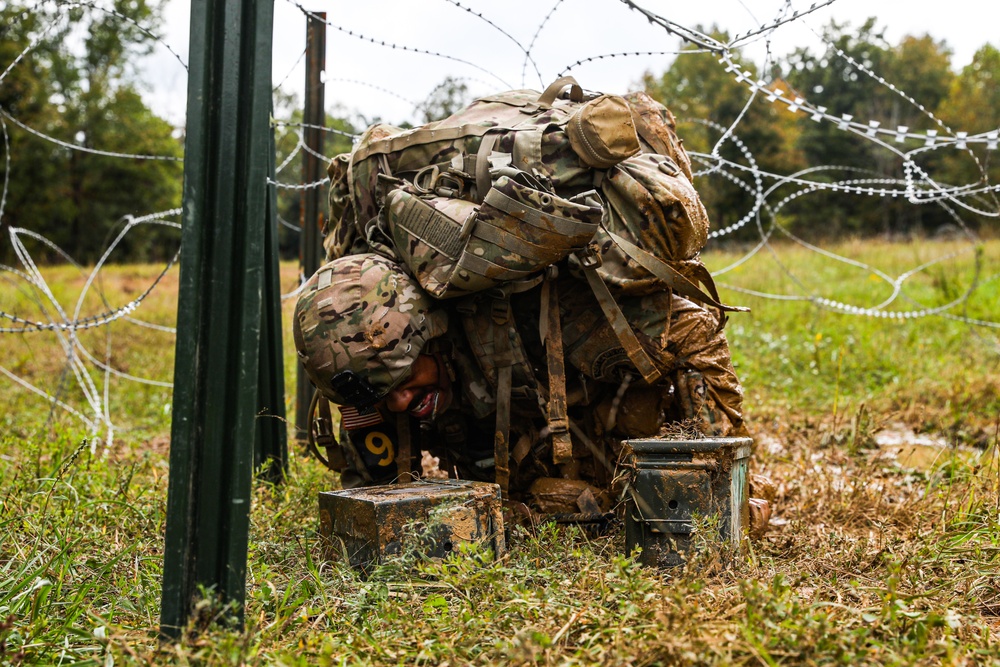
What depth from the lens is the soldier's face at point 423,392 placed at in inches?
132

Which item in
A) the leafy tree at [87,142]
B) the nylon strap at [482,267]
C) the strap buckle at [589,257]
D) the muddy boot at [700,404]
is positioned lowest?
the muddy boot at [700,404]

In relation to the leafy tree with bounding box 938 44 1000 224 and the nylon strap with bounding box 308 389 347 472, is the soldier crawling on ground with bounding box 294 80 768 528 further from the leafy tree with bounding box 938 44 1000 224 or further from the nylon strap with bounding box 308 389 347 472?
the leafy tree with bounding box 938 44 1000 224

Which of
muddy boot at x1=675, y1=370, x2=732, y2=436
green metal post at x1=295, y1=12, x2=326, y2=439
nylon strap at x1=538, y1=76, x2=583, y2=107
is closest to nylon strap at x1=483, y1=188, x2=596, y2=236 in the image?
nylon strap at x1=538, y1=76, x2=583, y2=107

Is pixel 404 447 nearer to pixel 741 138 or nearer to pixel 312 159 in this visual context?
pixel 312 159

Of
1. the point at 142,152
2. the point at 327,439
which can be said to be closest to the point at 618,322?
the point at 327,439

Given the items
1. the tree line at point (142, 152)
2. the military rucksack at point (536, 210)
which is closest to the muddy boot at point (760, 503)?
the military rucksack at point (536, 210)

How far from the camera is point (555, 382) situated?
3.34 m

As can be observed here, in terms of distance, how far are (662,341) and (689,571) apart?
3.87ft

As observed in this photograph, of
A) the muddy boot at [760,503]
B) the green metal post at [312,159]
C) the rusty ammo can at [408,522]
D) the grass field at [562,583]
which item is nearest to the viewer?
the grass field at [562,583]

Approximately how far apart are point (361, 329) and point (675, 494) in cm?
119

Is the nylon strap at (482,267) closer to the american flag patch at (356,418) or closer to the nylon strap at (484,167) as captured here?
the nylon strap at (484,167)

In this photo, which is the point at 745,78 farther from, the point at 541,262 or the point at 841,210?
the point at 841,210

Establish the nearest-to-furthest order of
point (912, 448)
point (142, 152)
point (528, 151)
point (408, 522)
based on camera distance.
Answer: point (408, 522) < point (528, 151) < point (912, 448) < point (142, 152)

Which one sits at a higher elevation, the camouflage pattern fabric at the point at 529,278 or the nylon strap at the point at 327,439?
the camouflage pattern fabric at the point at 529,278
